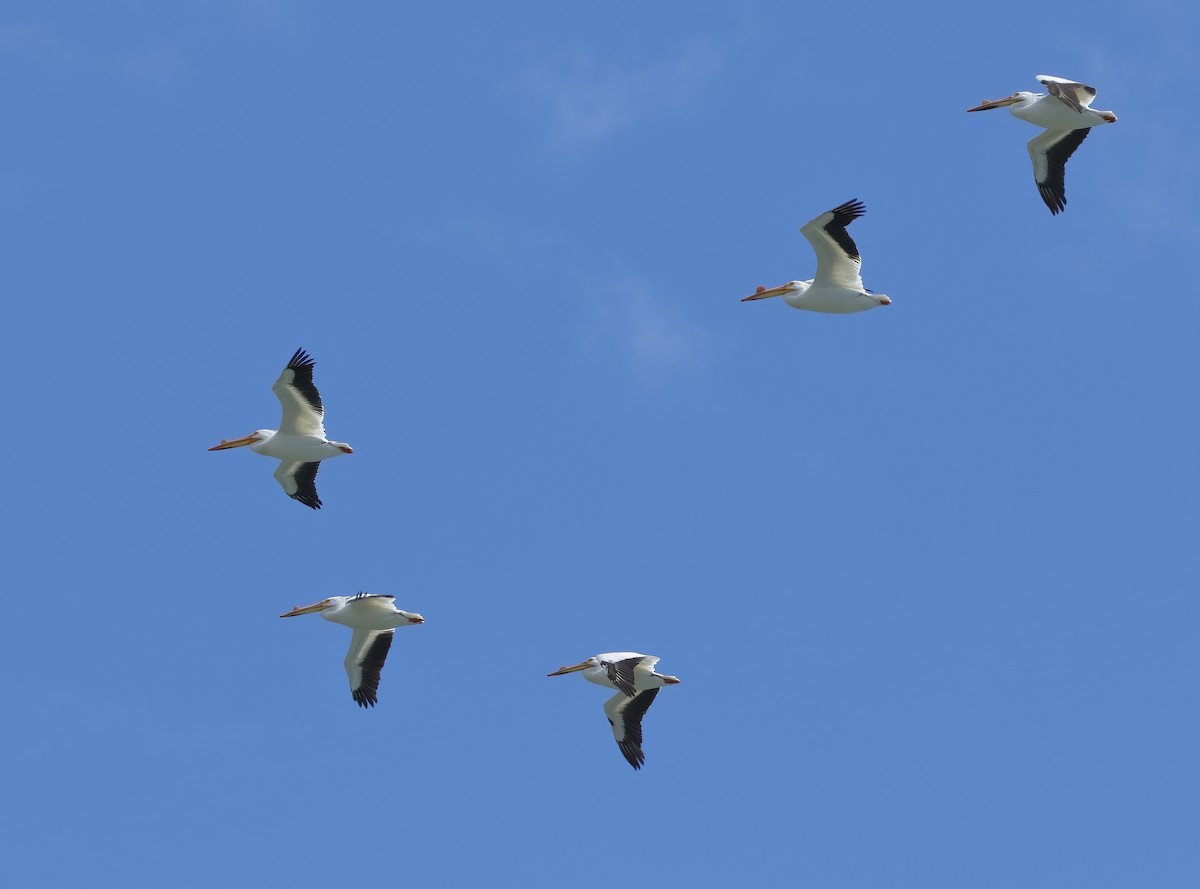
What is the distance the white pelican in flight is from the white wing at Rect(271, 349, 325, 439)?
18.0ft

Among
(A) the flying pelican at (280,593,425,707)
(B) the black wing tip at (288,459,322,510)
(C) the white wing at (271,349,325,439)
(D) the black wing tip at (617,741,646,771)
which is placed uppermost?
(C) the white wing at (271,349,325,439)

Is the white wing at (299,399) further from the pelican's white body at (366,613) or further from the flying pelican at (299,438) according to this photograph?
the pelican's white body at (366,613)

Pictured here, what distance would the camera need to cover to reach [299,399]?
25312 millimetres

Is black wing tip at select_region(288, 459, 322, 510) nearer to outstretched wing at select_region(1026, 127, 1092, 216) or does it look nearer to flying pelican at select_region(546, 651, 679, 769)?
flying pelican at select_region(546, 651, 679, 769)

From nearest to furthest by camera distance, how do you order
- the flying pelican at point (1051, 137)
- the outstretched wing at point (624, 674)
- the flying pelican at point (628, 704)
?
the outstretched wing at point (624, 674), the flying pelican at point (628, 704), the flying pelican at point (1051, 137)

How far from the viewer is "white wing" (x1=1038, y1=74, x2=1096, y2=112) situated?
79.2 feet

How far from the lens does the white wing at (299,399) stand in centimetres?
2511

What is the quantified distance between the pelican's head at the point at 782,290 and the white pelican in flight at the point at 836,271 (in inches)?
0.4

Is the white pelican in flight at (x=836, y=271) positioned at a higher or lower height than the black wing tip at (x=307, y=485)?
higher

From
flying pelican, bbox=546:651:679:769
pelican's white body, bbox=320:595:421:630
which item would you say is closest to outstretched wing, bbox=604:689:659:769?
flying pelican, bbox=546:651:679:769

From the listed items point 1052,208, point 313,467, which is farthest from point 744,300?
point 313,467

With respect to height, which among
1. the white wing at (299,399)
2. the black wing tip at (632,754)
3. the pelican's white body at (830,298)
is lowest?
the black wing tip at (632,754)

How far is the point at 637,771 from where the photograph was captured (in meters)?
24.0

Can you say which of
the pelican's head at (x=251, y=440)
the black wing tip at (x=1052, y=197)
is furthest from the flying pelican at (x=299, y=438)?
the black wing tip at (x=1052, y=197)
